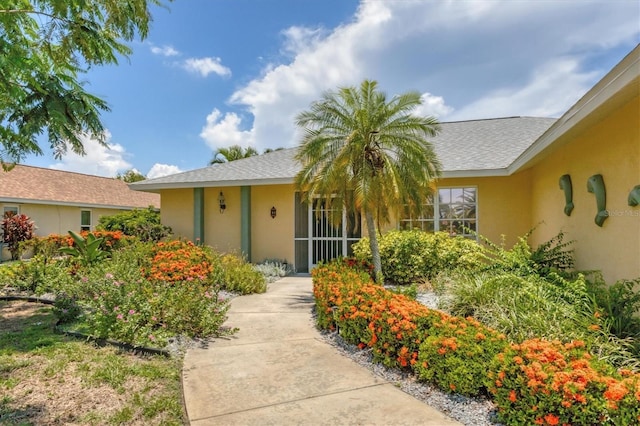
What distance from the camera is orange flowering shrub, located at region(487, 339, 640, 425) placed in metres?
2.48

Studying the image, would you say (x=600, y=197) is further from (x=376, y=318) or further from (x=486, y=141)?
(x=486, y=141)

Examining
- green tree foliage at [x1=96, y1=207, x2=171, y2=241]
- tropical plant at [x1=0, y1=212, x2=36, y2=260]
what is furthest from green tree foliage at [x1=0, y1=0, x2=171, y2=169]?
tropical plant at [x1=0, y1=212, x2=36, y2=260]

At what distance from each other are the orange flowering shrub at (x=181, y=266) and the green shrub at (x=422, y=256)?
171 inches

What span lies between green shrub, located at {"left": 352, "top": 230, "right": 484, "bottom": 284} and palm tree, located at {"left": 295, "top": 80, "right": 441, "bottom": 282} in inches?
54.5

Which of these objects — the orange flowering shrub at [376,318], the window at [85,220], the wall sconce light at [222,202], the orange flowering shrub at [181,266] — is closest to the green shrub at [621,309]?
the orange flowering shrub at [376,318]

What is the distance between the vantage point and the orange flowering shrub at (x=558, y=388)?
97.7 inches

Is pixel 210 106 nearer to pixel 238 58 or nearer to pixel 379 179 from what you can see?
pixel 238 58

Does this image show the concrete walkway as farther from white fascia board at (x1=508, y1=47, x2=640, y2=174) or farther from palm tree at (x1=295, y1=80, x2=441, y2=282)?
white fascia board at (x1=508, y1=47, x2=640, y2=174)

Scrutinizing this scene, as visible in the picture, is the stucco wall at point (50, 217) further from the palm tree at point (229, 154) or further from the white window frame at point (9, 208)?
the palm tree at point (229, 154)

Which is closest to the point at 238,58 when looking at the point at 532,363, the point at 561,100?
the point at 561,100

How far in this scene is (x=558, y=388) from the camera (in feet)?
8.63

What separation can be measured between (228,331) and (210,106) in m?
13.1

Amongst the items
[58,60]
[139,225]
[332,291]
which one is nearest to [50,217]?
[139,225]

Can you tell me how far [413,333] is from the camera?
397 cm
